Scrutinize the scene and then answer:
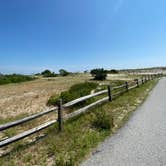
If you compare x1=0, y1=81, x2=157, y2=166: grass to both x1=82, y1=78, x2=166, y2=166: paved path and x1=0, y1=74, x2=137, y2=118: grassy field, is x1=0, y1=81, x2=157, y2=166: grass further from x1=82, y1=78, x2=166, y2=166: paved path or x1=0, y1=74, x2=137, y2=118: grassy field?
x1=0, y1=74, x2=137, y2=118: grassy field

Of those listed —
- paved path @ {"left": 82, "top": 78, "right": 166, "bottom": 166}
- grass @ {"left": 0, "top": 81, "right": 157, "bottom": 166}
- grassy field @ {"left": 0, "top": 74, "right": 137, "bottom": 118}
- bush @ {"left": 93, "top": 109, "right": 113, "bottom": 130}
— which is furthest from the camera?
grassy field @ {"left": 0, "top": 74, "right": 137, "bottom": 118}

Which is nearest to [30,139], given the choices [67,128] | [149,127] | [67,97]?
[67,128]

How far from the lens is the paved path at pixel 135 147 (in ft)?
12.0

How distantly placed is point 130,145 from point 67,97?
7.74m

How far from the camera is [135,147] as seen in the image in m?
4.33

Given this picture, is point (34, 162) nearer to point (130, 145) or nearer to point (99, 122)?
point (130, 145)

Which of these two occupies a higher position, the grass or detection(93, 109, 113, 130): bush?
detection(93, 109, 113, 130): bush

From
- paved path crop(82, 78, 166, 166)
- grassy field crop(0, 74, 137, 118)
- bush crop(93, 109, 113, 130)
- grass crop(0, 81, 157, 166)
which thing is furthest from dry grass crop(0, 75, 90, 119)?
paved path crop(82, 78, 166, 166)

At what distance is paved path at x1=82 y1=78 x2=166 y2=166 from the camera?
3.67 meters

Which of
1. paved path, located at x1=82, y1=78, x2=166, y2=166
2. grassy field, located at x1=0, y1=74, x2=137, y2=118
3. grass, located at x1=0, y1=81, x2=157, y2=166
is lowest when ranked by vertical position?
grassy field, located at x1=0, y1=74, x2=137, y2=118

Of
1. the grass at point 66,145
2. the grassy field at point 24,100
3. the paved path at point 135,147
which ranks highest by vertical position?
the paved path at point 135,147

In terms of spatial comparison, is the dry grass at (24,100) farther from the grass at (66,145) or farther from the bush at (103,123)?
the bush at (103,123)

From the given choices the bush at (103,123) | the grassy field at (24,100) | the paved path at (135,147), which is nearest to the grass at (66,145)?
the bush at (103,123)

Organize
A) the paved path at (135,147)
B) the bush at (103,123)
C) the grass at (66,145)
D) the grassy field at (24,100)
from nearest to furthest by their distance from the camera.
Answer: the paved path at (135,147)
the grass at (66,145)
the bush at (103,123)
the grassy field at (24,100)
